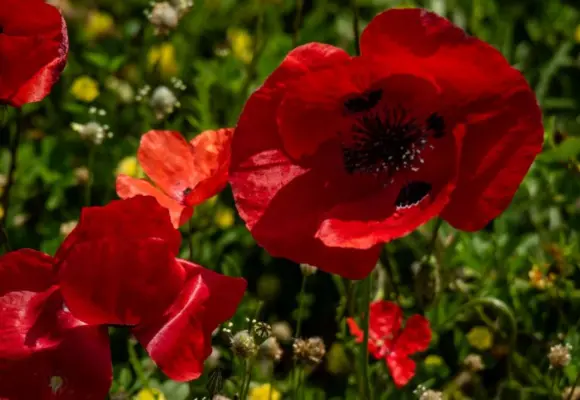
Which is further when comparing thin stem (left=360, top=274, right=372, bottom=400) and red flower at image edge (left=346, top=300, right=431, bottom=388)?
red flower at image edge (left=346, top=300, right=431, bottom=388)

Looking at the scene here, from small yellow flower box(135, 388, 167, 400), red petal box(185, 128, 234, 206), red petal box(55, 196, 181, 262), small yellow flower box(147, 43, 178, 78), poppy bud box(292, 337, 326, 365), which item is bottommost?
small yellow flower box(147, 43, 178, 78)

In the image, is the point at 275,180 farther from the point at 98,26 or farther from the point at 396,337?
the point at 98,26

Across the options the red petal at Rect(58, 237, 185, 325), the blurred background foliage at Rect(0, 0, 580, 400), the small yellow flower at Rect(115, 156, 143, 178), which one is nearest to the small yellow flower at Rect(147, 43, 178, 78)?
the blurred background foliage at Rect(0, 0, 580, 400)

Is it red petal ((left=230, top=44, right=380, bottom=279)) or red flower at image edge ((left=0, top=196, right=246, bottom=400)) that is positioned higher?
red petal ((left=230, top=44, right=380, bottom=279))

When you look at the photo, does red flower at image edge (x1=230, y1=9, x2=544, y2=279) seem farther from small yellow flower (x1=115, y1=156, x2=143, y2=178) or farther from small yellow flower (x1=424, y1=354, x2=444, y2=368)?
small yellow flower (x1=115, y1=156, x2=143, y2=178)

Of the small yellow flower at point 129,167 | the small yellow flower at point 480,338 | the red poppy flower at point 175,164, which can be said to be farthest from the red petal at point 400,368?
the small yellow flower at point 129,167

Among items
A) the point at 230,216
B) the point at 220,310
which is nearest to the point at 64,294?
the point at 220,310

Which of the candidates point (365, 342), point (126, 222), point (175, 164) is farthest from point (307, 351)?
point (126, 222)
